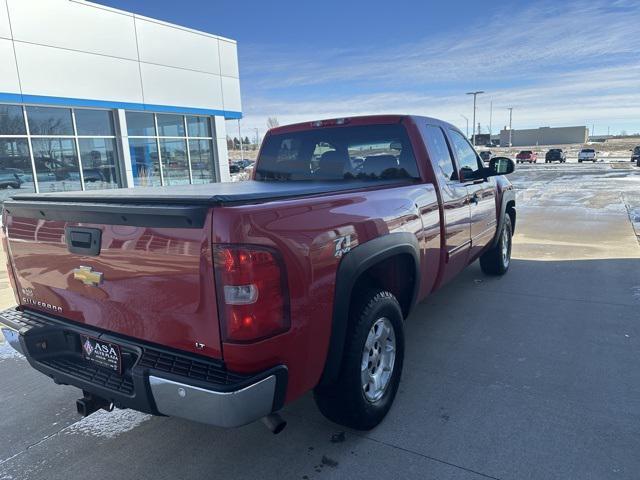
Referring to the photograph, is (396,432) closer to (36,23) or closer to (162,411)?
(162,411)

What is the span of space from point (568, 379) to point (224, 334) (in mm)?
2736

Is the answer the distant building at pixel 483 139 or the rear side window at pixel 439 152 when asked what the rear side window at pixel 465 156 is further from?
the distant building at pixel 483 139

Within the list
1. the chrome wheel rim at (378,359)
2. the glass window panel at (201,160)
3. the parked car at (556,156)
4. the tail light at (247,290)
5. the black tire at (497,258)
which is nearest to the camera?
the tail light at (247,290)

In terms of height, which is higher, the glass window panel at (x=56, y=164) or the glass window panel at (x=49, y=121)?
the glass window panel at (x=49, y=121)

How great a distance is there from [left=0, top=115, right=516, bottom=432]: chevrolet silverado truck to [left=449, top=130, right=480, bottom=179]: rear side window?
133cm

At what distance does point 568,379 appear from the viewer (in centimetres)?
352

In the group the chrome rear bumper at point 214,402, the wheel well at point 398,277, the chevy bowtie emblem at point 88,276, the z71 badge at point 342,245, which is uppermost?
the z71 badge at point 342,245

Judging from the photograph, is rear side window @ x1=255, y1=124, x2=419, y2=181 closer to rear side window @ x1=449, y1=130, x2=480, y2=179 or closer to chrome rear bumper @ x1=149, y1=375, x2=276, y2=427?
rear side window @ x1=449, y1=130, x2=480, y2=179

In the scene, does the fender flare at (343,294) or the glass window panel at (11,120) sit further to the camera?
the glass window panel at (11,120)

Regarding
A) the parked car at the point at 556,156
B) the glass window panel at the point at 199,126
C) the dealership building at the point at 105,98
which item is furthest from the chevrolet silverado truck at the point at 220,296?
the parked car at the point at 556,156

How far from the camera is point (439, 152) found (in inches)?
166

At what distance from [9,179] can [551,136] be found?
12074 centimetres

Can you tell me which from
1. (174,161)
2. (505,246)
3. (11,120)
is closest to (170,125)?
(174,161)

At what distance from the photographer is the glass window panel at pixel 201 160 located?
18141mm
